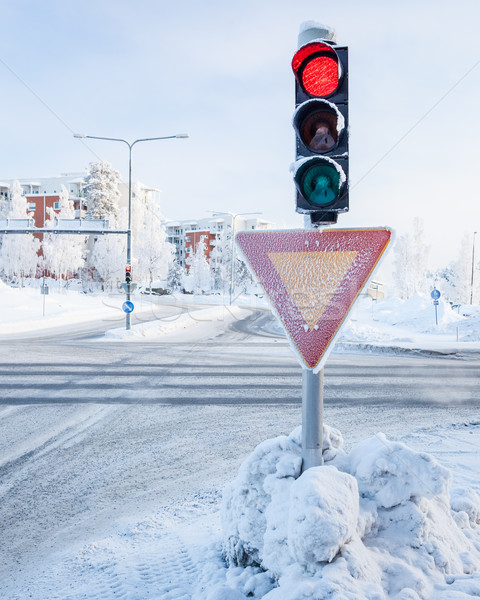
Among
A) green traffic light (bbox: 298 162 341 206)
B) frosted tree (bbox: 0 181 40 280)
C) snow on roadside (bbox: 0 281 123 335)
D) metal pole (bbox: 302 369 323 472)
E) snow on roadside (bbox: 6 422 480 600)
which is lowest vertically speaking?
snow on roadside (bbox: 0 281 123 335)

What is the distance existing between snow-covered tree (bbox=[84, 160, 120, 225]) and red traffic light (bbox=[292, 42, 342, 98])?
63665mm

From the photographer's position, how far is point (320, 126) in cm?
263

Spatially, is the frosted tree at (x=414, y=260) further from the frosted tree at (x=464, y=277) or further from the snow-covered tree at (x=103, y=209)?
the snow-covered tree at (x=103, y=209)

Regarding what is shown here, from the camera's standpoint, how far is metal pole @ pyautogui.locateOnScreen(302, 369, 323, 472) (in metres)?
2.60

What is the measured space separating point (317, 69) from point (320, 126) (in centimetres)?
34

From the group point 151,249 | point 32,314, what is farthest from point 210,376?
point 151,249

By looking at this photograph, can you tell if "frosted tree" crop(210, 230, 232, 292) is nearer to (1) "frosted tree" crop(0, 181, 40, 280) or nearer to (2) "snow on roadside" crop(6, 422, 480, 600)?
(1) "frosted tree" crop(0, 181, 40, 280)

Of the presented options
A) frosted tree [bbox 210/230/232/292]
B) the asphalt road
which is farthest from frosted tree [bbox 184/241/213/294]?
the asphalt road

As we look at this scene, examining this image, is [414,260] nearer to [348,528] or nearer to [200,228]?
[200,228]

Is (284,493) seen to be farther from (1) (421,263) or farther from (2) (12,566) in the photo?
(1) (421,263)

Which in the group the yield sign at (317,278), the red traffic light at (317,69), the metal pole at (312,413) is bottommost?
the metal pole at (312,413)

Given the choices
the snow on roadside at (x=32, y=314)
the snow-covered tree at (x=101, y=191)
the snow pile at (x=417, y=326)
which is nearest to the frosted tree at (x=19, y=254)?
the snow-covered tree at (x=101, y=191)

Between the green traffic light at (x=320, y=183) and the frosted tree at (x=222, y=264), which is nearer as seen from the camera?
the green traffic light at (x=320, y=183)

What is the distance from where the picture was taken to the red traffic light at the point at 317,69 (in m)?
2.61
